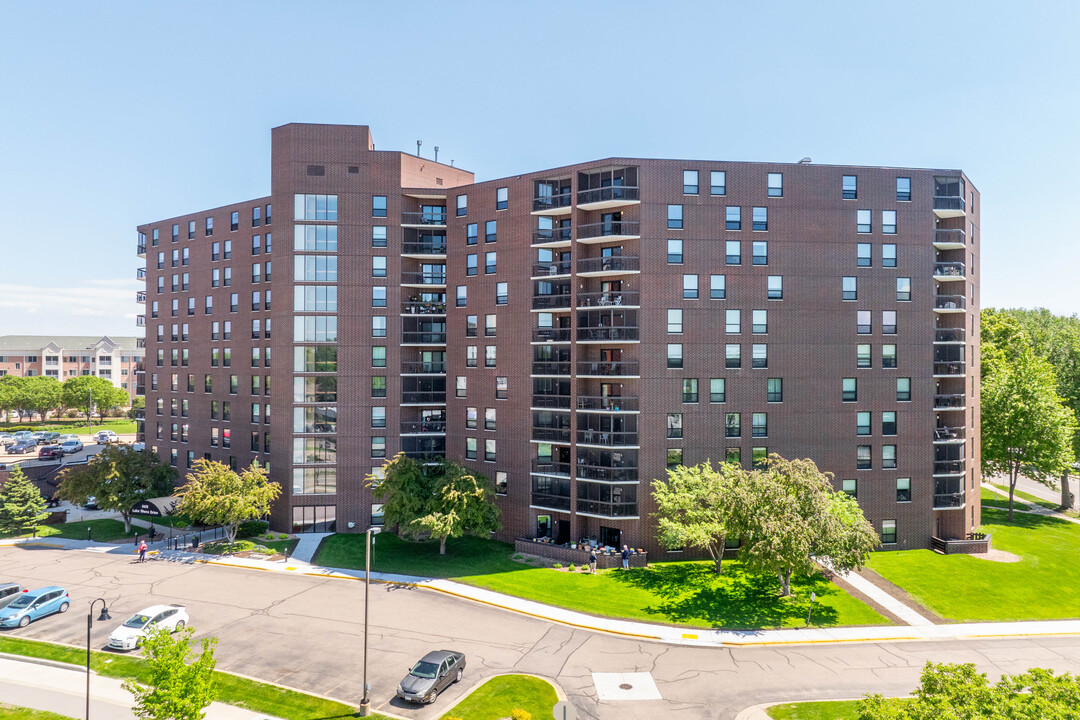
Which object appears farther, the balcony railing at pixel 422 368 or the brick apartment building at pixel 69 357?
the brick apartment building at pixel 69 357

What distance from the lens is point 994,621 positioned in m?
32.6

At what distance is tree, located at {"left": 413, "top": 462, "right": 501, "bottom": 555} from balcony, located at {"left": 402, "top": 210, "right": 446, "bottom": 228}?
21043 mm

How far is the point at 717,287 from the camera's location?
41.8 meters

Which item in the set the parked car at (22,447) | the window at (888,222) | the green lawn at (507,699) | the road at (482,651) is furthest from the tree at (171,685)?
the parked car at (22,447)

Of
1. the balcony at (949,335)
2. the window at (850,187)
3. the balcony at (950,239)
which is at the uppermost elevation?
the window at (850,187)

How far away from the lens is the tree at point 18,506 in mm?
48594

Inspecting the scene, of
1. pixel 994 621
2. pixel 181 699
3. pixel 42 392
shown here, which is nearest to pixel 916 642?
pixel 994 621

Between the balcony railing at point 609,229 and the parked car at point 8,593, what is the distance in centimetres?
4108

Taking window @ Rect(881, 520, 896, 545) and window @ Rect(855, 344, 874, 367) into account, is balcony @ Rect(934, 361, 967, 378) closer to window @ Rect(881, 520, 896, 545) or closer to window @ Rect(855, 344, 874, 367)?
window @ Rect(855, 344, 874, 367)

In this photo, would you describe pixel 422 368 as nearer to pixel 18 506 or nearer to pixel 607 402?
pixel 607 402

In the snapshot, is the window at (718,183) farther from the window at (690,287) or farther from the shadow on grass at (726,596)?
the shadow on grass at (726,596)

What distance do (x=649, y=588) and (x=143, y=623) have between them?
90.3 feet

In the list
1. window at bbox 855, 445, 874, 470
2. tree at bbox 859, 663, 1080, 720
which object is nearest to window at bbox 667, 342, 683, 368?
window at bbox 855, 445, 874, 470

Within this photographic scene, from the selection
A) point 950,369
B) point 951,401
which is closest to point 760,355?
point 950,369
